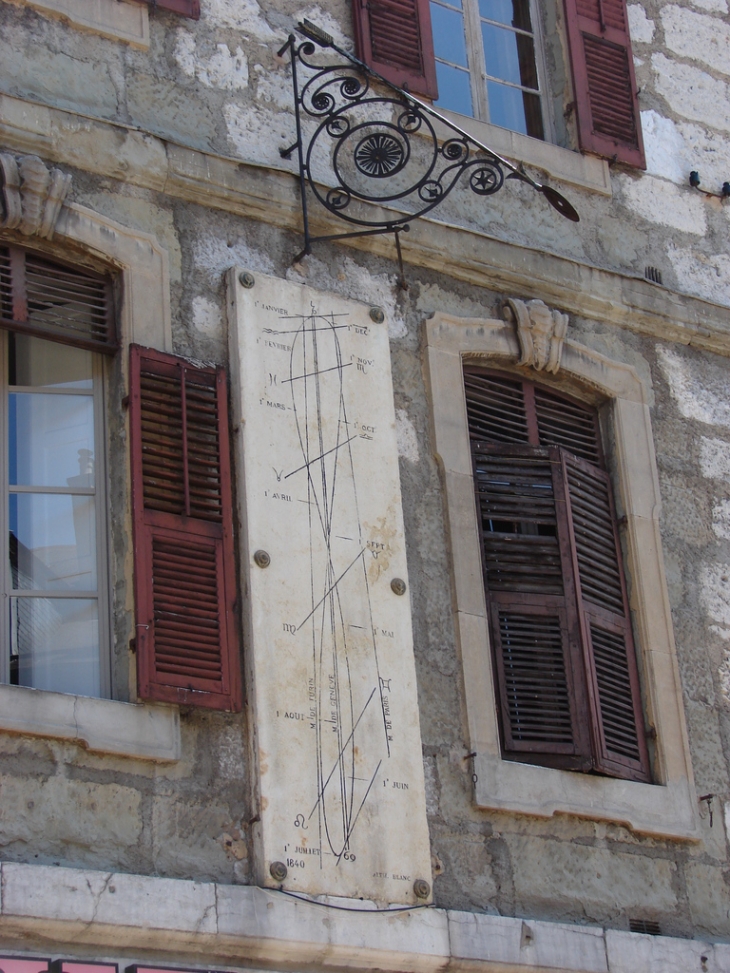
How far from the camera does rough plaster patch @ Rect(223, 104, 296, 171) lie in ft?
29.0

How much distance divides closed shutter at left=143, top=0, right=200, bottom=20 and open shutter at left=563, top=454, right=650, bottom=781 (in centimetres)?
247

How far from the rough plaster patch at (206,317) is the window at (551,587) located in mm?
1293

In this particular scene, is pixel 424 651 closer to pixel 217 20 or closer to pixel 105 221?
pixel 105 221

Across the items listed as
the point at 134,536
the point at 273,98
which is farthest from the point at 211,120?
the point at 134,536

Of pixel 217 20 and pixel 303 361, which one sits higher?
pixel 217 20

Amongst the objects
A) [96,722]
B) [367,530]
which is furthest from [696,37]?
[96,722]

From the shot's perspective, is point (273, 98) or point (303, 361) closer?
point (303, 361)

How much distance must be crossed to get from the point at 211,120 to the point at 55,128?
847mm

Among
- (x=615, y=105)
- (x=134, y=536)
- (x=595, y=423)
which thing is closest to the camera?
(x=134, y=536)

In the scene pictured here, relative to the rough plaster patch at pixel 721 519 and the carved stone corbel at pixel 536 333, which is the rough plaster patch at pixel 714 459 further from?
the carved stone corbel at pixel 536 333

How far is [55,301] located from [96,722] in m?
1.76

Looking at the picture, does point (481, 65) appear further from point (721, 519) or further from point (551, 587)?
point (551, 587)

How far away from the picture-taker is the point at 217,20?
29.7ft

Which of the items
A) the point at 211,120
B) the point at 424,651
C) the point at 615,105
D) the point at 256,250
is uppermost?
the point at 615,105
